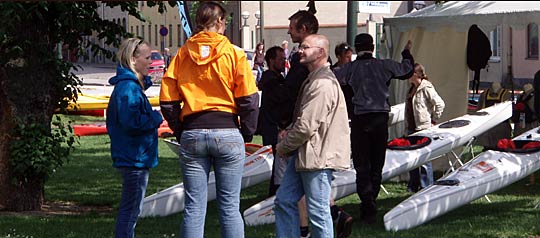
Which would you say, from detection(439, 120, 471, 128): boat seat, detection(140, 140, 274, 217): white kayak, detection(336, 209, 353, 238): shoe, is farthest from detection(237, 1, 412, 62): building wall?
detection(336, 209, 353, 238): shoe

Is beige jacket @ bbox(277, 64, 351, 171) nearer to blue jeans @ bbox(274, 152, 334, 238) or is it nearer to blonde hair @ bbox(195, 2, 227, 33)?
blue jeans @ bbox(274, 152, 334, 238)

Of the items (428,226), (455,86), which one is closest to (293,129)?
(428,226)

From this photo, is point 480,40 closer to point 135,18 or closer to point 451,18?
point 451,18

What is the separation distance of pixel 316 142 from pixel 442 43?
787 centimetres

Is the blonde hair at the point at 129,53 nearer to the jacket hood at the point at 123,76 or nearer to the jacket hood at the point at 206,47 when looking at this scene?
the jacket hood at the point at 123,76

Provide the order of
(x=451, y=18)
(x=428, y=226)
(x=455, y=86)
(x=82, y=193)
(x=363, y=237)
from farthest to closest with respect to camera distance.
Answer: (x=455, y=86) → (x=451, y=18) → (x=82, y=193) → (x=428, y=226) → (x=363, y=237)

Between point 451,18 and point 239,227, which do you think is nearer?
point 239,227

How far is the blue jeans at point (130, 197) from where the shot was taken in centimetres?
751

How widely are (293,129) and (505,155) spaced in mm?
4706

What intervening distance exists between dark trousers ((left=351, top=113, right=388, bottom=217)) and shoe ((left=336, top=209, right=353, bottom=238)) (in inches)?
49.4

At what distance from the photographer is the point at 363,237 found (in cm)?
927

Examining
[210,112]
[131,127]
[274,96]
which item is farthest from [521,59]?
[210,112]

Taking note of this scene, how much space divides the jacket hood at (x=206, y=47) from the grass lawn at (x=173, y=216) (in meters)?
2.47

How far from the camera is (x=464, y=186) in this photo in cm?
1042
